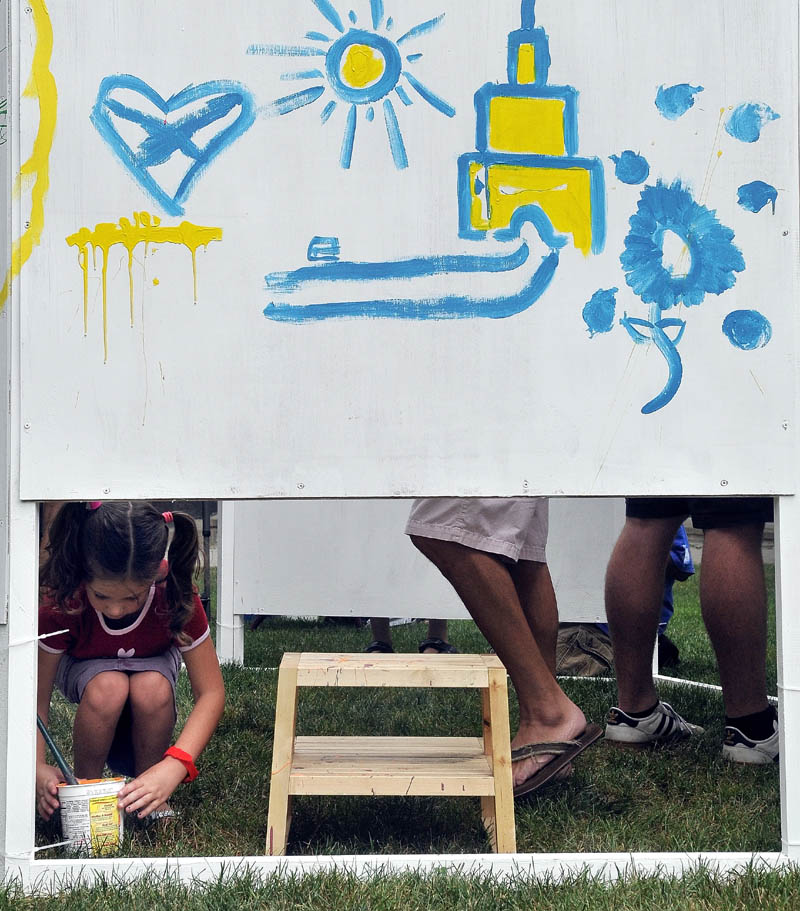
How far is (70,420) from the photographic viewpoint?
200 centimetres

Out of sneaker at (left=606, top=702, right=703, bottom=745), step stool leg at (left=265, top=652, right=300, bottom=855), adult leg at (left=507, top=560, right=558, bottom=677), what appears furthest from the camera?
sneaker at (left=606, top=702, right=703, bottom=745)

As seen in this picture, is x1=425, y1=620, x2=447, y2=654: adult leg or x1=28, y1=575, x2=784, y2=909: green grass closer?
x1=28, y1=575, x2=784, y2=909: green grass

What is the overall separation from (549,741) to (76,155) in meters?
1.62

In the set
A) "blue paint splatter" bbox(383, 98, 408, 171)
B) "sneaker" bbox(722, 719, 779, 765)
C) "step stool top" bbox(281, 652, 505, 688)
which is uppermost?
"blue paint splatter" bbox(383, 98, 408, 171)

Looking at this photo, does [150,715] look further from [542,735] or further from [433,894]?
[433,894]

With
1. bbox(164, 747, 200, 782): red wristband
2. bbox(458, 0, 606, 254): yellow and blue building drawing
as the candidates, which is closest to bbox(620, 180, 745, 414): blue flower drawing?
bbox(458, 0, 606, 254): yellow and blue building drawing

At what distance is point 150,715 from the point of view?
2711mm

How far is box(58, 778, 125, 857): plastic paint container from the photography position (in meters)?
2.17

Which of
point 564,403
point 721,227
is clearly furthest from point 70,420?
point 721,227

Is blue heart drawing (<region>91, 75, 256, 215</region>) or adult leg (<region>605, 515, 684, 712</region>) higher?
blue heart drawing (<region>91, 75, 256, 215</region>)

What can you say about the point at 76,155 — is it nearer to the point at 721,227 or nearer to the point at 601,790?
the point at 721,227

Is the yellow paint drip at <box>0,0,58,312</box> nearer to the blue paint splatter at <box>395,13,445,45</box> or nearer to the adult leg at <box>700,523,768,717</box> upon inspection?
the blue paint splatter at <box>395,13,445,45</box>

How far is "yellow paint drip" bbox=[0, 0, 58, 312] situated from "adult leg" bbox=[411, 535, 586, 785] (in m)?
1.13

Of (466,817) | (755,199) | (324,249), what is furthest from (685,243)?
(466,817)
